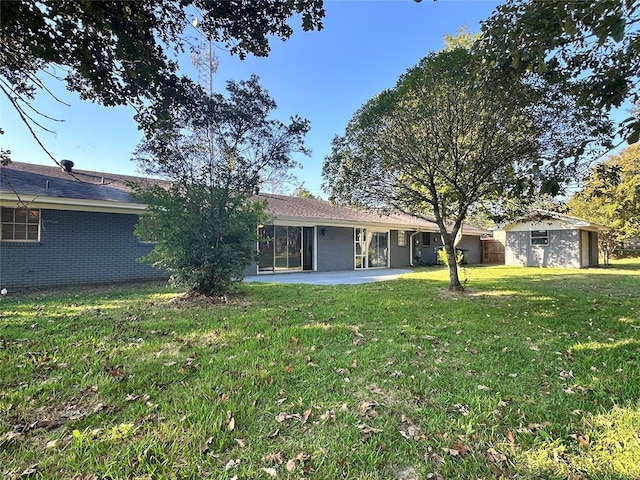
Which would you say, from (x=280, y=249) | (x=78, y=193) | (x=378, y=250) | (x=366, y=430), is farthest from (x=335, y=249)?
(x=366, y=430)

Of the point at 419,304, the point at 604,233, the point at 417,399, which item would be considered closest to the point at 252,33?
the point at 417,399

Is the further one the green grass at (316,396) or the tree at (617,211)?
the tree at (617,211)

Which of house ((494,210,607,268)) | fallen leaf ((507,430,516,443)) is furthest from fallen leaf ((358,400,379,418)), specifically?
house ((494,210,607,268))

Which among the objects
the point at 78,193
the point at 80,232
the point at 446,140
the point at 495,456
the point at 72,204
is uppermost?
the point at 446,140

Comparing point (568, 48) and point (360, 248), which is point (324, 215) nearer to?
point (360, 248)

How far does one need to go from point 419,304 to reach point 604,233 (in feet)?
80.4

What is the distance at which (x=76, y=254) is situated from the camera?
31.6 ft

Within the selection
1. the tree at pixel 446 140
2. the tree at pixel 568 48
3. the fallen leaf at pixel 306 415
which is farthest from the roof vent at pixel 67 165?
the tree at pixel 568 48

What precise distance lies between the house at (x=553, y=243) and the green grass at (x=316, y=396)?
1559cm

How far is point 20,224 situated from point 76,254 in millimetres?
1530

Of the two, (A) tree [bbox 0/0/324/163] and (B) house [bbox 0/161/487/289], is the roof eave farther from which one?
(A) tree [bbox 0/0/324/163]

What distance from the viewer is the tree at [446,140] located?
6.75 meters

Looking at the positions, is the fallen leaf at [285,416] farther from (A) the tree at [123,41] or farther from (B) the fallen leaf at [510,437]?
(A) the tree at [123,41]

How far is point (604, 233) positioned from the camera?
76.1ft
